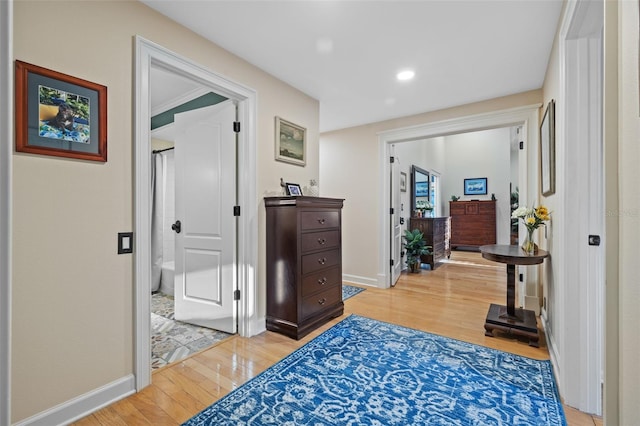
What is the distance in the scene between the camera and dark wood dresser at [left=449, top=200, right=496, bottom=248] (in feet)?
24.8

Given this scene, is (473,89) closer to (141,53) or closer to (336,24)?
(336,24)

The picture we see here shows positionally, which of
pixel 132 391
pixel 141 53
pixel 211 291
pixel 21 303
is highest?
pixel 141 53

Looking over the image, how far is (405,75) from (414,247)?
124 inches

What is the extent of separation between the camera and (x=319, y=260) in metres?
2.78

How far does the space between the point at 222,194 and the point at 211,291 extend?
3.02 ft

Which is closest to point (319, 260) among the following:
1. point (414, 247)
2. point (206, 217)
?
point (206, 217)

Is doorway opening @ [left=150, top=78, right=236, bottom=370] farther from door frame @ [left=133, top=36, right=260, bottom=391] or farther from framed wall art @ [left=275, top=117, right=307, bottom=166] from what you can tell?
framed wall art @ [left=275, top=117, right=307, bottom=166]

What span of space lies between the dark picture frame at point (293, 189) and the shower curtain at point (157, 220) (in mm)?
2232

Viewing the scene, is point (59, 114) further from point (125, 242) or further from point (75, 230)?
point (125, 242)

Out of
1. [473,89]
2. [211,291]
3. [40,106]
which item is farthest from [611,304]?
[473,89]

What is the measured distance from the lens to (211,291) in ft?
8.93

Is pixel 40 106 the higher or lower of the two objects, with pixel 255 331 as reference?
higher

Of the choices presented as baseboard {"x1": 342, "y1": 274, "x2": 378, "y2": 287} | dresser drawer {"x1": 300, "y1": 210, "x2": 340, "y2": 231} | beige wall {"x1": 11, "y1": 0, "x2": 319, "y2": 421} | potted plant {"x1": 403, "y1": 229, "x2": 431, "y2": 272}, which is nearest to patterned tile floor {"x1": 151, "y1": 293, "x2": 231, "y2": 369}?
beige wall {"x1": 11, "y1": 0, "x2": 319, "y2": 421}
